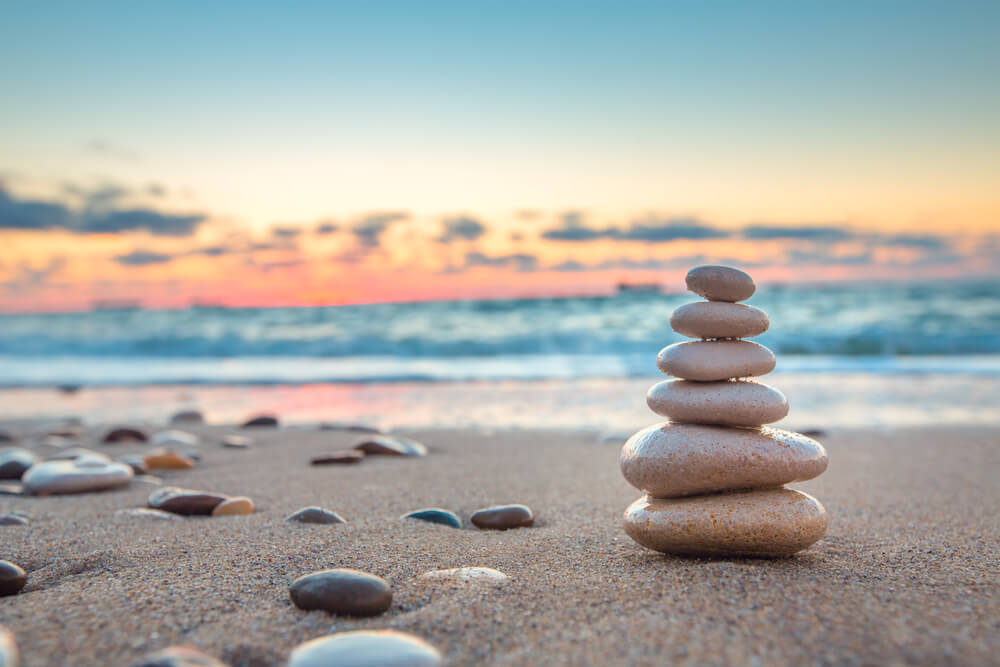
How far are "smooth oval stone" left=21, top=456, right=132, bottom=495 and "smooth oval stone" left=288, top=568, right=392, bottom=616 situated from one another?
2.45 metres

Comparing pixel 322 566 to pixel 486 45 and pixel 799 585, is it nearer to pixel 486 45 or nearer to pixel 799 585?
pixel 799 585

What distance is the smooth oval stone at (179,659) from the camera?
1397 mm

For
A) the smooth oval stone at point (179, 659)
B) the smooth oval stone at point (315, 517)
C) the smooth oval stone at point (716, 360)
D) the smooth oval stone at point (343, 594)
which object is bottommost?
the smooth oval stone at point (315, 517)

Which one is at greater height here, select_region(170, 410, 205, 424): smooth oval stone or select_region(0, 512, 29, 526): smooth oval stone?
select_region(0, 512, 29, 526): smooth oval stone

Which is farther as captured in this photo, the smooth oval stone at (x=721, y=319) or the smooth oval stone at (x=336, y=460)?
the smooth oval stone at (x=336, y=460)

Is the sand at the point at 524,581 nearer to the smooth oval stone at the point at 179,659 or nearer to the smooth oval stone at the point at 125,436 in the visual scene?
Answer: the smooth oval stone at the point at 179,659

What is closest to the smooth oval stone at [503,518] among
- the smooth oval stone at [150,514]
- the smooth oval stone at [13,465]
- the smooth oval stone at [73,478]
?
the smooth oval stone at [150,514]

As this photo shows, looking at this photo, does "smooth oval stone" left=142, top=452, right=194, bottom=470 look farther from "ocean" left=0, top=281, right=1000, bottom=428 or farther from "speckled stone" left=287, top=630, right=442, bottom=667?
"speckled stone" left=287, top=630, right=442, bottom=667

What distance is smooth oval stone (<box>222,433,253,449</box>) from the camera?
548 centimetres

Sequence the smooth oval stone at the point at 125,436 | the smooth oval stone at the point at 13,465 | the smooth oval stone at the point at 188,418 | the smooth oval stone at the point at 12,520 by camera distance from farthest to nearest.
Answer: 1. the smooth oval stone at the point at 188,418
2. the smooth oval stone at the point at 125,436
3. the smooth oval stone at the point at 13,465
4. the smooth oval stone at the point at 12,520

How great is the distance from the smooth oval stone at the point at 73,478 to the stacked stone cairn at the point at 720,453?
2.91 metres

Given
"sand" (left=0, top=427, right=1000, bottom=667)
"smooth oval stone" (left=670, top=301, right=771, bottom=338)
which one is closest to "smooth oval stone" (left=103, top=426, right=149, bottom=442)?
"sand" (left=0, top=427, right=1000, bottom=667)

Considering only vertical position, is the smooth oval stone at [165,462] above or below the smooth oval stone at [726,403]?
below

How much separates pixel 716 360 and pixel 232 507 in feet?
7.39
